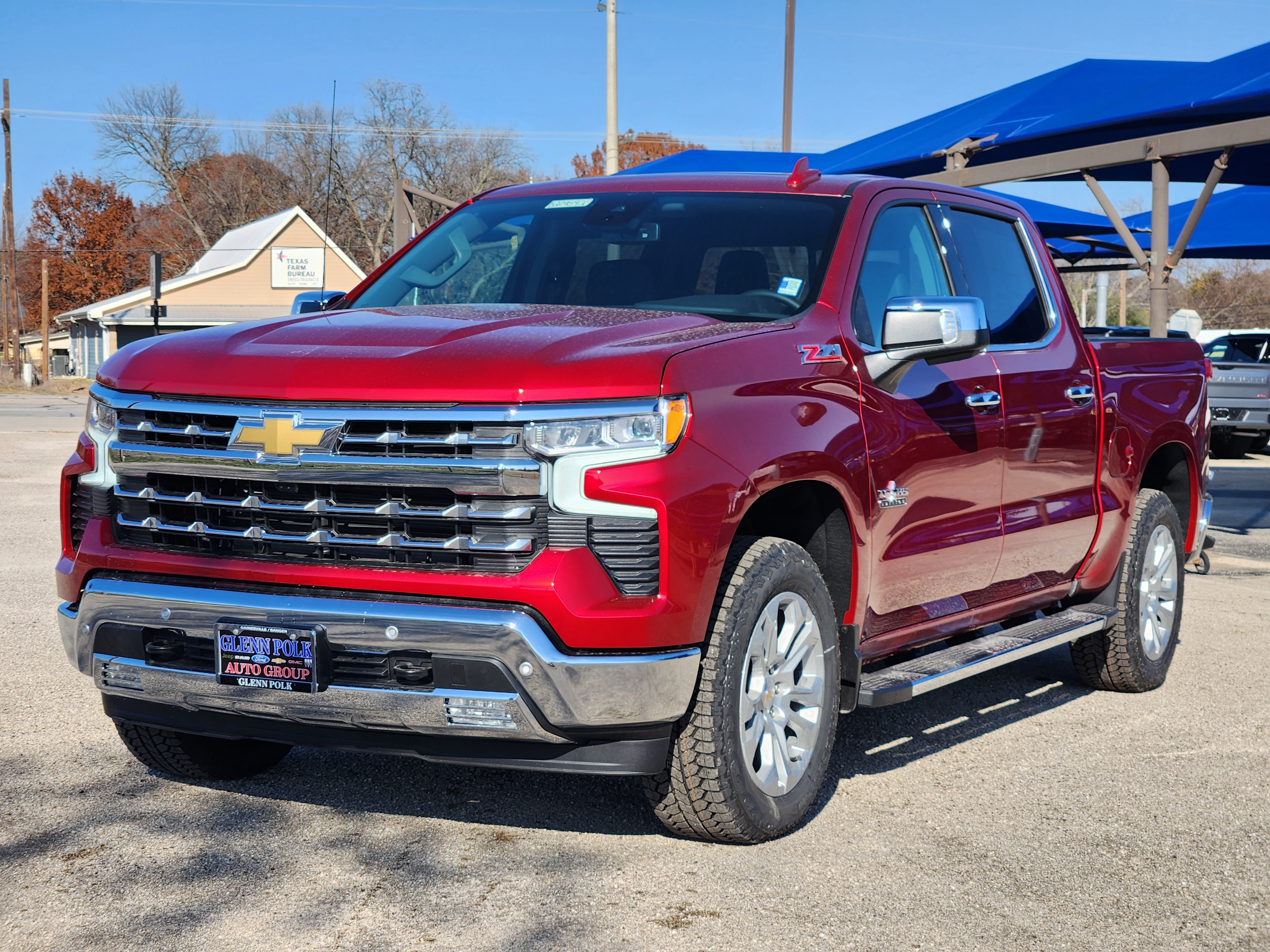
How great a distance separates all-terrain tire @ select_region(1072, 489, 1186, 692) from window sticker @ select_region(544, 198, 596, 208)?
2.93 m

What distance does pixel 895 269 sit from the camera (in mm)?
4984

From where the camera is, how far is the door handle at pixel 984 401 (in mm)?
4984

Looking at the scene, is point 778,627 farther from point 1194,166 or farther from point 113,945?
point 1194,166

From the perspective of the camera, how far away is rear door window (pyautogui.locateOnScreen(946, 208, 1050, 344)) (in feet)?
18.0

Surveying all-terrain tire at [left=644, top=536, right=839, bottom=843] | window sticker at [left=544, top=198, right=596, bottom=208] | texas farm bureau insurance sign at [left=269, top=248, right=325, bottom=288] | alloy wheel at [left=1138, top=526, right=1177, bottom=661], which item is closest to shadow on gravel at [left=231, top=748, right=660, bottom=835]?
all-terrain tire at [left=644, top=536, right=839, bottom=843]

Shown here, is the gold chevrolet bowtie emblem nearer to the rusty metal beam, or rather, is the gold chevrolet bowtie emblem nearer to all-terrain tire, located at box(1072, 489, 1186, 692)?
all-terrain tire, located at box(1072, 489, 1186, 692)

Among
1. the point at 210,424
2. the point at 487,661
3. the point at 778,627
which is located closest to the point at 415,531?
the point at 487,661

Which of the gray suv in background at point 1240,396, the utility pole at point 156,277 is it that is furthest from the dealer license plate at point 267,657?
the gray suv in background at point 1240,396

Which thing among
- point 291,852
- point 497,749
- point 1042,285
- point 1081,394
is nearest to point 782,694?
point 497,749

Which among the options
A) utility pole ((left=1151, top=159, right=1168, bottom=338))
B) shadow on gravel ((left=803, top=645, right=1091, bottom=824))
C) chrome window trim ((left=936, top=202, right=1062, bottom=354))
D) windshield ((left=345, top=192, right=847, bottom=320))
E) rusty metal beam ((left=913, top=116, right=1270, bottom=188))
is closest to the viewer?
windshield ((left=345, top=192, right=847, bottom=320))

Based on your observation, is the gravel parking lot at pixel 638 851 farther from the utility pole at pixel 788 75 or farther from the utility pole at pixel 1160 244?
the utility pole at pixel 788 75

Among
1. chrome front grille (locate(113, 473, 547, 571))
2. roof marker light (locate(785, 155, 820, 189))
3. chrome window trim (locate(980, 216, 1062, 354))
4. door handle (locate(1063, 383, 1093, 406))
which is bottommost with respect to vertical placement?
chrome front grille (locate(113, 473, 547, 571))

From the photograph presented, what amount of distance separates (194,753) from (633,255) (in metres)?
2.25

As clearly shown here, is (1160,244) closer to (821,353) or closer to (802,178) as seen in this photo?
(802,178)
